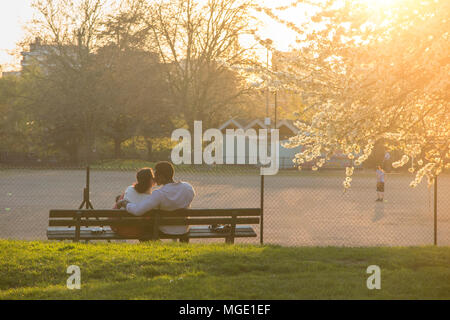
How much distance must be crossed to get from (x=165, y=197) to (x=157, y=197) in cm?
12

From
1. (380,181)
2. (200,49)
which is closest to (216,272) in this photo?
(380,181)

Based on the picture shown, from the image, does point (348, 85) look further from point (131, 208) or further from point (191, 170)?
point (191, 170)

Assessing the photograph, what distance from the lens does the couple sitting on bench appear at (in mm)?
8672

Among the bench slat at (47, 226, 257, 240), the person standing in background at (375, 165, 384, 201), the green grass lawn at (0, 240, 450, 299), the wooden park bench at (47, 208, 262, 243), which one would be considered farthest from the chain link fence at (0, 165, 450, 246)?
the green grass lawn at (0, 240, 450, 299)

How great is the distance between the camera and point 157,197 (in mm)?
8680

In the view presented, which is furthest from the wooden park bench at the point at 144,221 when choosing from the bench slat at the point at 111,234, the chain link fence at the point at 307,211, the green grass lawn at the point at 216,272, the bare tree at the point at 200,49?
the bare tree at the point at 200,49

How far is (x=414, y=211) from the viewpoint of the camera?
19.6 meters

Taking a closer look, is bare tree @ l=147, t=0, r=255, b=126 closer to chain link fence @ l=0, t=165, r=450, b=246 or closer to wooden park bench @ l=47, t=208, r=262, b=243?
chain link fence @ l=0, t=165, r=450, b=246

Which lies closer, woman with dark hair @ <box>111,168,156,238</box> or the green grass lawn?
the green grass lawn

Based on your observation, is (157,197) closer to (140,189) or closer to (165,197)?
(165,197)

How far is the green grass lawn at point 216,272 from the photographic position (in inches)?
232

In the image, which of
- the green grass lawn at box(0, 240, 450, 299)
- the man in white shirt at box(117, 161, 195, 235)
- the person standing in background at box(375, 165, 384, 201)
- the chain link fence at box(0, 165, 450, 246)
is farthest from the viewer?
the person standing in background at box(375, 165, 384, 201)

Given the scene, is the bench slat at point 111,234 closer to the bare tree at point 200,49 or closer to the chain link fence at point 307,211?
the chain link fence at point 307,211
